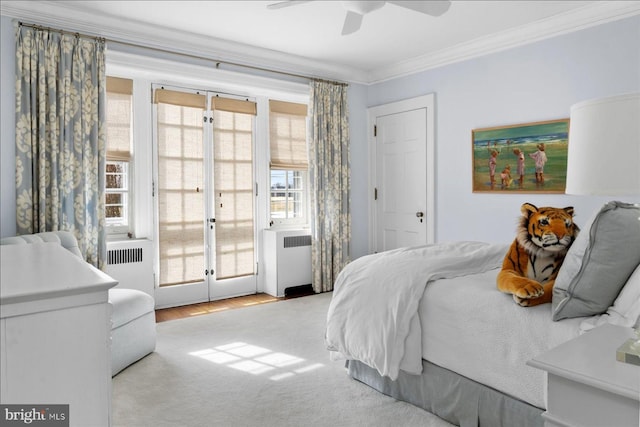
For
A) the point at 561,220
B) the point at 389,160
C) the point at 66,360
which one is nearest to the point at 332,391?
the point at 561,220

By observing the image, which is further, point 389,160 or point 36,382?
point 389,160

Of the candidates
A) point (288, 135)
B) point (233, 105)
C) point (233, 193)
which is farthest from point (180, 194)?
point (288, 135)

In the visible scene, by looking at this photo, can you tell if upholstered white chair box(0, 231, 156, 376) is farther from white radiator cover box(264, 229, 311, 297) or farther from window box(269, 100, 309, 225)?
window box(269, 100, 309, 225)

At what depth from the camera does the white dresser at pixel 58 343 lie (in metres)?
0.98

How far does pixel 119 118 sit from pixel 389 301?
3.22m

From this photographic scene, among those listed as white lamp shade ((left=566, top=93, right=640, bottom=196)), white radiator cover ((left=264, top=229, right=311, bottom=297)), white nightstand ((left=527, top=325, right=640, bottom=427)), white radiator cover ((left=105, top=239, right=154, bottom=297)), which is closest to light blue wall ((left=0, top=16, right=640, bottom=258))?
white radiator cover ((left=264, top=229, right=311, bottom=297))

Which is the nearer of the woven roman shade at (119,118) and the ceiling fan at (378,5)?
the ceiling fan at (378,5)

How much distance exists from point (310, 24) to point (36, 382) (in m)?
3.57

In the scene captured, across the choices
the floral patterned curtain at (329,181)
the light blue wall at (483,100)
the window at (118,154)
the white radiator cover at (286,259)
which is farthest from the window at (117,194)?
the floral patterned curtain at (329,181)

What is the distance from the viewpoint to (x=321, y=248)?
511 cm

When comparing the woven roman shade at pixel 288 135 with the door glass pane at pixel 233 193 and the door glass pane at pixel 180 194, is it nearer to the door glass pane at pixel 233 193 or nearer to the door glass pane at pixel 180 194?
the door glass pane at pixel 233 193

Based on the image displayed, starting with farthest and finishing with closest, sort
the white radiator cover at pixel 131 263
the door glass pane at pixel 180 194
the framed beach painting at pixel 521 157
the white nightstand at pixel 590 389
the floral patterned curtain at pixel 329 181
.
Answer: the floral patterned curtain at pixel 329 181 < the door glass pane at pixel 180 194 < the white radiator cover at pixel 131 263 < the framed beach painting at pixel 521 157 < the white nightstand at pixel 590 389

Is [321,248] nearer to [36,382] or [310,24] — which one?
[310,24]

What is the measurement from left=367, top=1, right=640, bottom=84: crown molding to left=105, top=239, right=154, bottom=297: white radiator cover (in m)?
3.37
